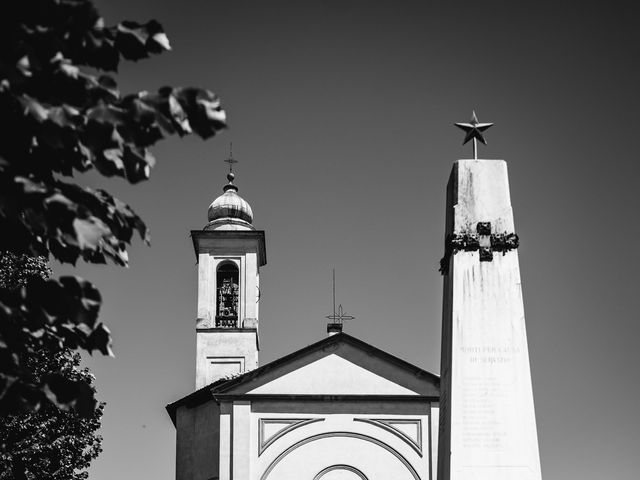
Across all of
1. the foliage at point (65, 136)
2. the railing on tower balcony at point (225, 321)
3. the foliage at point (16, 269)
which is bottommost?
the foliage at point (65, 136)

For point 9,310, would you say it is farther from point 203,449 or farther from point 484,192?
point 203,449

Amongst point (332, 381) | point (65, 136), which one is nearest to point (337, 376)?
point (332, 381)

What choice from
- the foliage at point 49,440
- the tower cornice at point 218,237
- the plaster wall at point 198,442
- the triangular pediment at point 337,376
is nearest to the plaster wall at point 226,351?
the plaster wall at point 198,442

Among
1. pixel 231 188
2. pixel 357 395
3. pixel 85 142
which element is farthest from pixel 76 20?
pixel 231 188

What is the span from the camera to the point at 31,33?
4.35m

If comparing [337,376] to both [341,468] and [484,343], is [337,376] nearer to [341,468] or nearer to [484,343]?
[341,468]

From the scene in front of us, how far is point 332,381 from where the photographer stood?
26312 millimetres

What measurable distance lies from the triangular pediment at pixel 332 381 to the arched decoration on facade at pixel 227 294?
5013 mm

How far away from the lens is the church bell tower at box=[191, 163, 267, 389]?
100 ft

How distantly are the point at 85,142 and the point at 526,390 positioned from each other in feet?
22.5

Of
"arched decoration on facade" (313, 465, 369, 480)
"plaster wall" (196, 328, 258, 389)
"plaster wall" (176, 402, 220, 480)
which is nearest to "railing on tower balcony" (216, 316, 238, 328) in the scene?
"plaster wall" (196, 328, 258, 389)

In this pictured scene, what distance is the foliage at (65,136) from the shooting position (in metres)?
4.36

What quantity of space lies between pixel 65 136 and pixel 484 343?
680 centimetres

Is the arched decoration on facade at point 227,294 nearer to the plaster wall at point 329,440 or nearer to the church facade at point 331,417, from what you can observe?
the church facade at point 331,417
